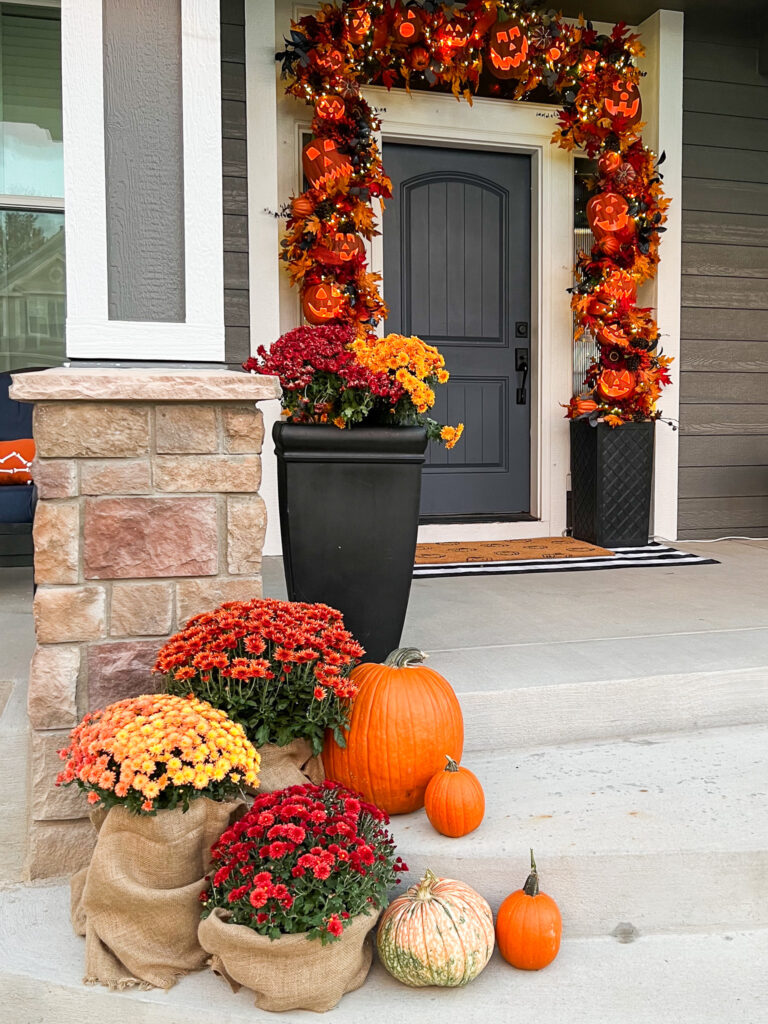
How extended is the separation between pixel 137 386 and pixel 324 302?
211cm

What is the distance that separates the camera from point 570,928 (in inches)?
61.7

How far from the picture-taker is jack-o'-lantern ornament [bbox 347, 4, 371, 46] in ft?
11.9

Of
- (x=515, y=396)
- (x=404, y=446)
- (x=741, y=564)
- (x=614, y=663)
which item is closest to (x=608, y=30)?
(x=515, y=396)

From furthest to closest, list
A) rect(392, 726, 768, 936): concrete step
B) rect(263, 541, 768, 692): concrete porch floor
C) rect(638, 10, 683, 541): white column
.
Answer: rect(638, 10, 683, 541): white column → rect(263, 541, 768, 692): concrete porch floor → rect(392, 726, 768, 936): concrete step

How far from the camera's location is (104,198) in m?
1.80

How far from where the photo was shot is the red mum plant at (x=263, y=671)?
63.2 inches

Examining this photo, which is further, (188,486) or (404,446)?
(404,446)

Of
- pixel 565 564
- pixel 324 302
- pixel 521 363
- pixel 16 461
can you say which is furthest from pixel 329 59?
pixel 565 564

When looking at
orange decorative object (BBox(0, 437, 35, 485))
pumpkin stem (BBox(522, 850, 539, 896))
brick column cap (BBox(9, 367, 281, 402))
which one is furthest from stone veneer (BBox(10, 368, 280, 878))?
orange decorative object (BBox(0, 437, 35, 485))

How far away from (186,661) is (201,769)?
273 millimetres

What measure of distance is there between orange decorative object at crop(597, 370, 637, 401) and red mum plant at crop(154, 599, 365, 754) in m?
2.72

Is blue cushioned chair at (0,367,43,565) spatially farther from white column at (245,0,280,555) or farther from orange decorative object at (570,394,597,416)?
orange decorative object at (570,394,597,416)

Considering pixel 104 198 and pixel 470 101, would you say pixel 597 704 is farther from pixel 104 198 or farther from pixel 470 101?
pixel 470 101

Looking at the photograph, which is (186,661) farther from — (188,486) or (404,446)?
(404,446)
